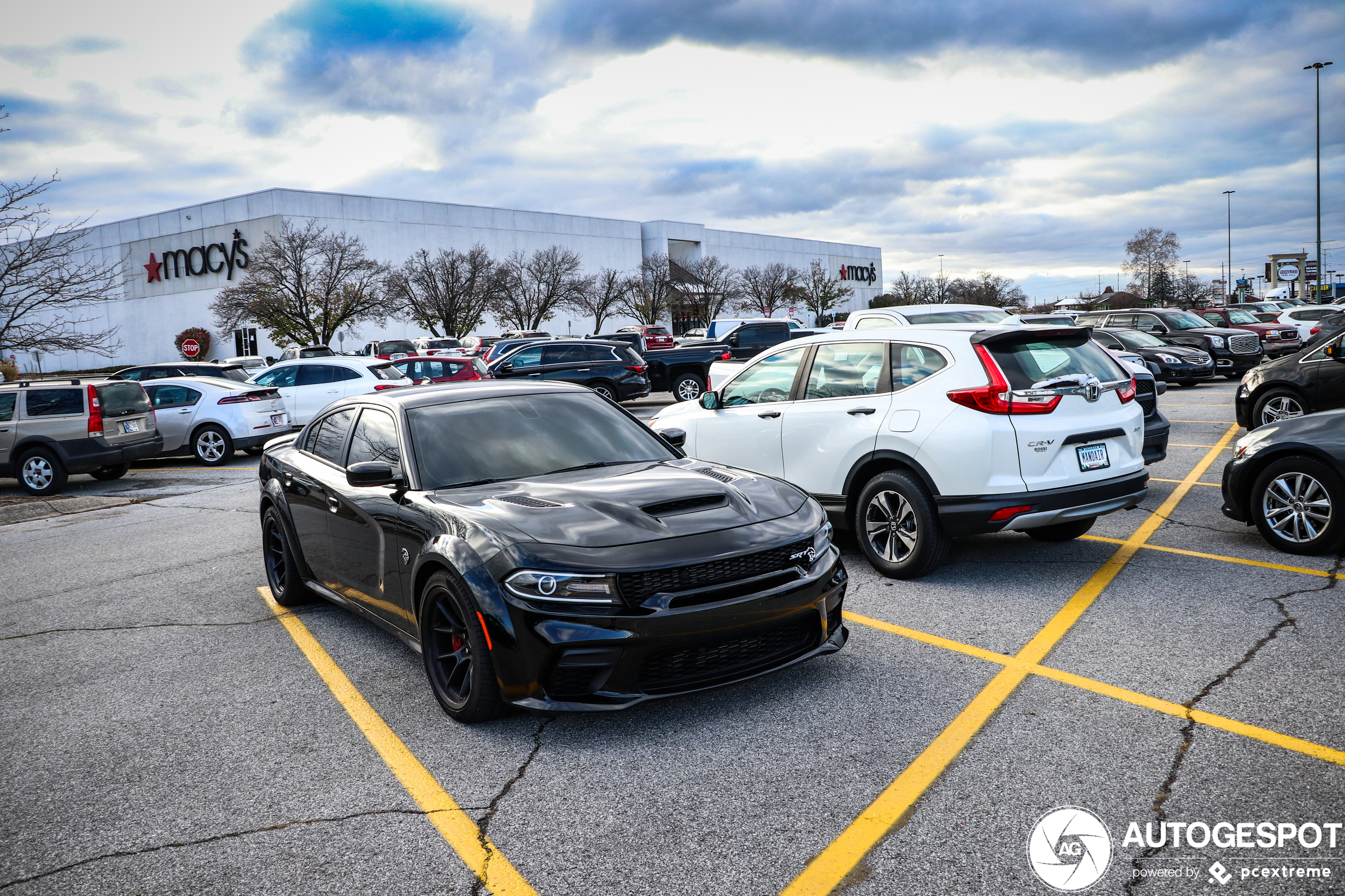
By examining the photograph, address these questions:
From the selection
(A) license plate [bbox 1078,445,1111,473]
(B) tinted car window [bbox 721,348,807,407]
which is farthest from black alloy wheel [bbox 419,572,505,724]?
A: (A) license plate [bbox 1078,445,1111,473]

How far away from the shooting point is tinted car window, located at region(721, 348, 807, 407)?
23.6ft

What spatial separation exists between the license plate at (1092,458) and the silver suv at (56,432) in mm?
13932

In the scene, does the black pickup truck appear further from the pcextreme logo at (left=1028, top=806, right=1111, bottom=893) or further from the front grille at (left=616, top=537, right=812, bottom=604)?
the pcextreme logo at (left=1028, top=806, right=1111, bottom=893)

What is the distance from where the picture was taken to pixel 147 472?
1592 cm

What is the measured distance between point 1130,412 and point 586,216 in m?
75.7

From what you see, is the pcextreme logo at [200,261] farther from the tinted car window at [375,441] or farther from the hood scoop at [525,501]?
the hood scoop at [525,501]

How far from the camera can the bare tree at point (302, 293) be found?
141ft

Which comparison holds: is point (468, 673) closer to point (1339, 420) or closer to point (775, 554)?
point (775, 554)

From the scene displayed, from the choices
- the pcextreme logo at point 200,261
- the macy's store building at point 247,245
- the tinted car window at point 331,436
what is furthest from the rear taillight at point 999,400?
the pcextreme logo at point 200,261

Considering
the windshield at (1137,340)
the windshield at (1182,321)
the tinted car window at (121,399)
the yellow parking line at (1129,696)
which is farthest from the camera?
the windshield at (1182,321)

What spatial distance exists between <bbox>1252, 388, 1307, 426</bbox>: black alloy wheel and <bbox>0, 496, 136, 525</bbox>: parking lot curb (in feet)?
48.3

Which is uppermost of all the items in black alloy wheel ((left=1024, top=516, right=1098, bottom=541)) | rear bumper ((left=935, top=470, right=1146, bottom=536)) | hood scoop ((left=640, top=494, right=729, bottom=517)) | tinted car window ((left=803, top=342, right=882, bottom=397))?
tinted car window ((left=803, top=342, right=882, bottom=397))

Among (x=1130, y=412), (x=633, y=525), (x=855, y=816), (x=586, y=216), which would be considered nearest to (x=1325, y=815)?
(x=855, y=816)

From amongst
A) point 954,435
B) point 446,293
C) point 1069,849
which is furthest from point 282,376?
point 446,293
